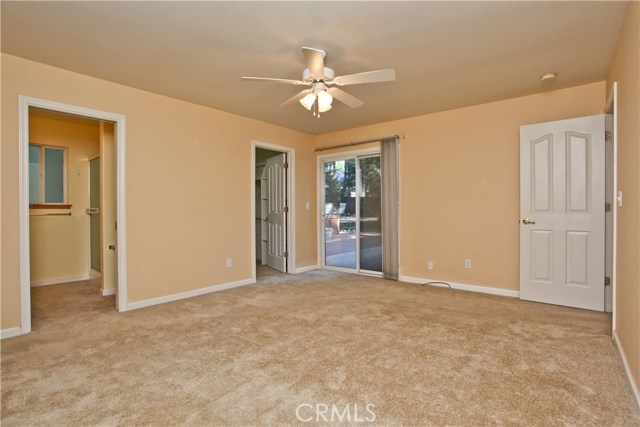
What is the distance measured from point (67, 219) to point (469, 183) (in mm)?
5952

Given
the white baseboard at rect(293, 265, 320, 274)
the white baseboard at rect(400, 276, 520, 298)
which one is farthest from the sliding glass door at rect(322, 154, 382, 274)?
the white baseboard at rect(400, 276, 520, 298)

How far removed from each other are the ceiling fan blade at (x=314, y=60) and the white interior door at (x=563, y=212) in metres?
2.69

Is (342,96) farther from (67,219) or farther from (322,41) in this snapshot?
(67,219)

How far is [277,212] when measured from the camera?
592 centimetres

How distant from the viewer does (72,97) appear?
127 inches

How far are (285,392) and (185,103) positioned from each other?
11.8 ft

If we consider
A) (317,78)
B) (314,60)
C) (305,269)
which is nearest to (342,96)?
(317,78)

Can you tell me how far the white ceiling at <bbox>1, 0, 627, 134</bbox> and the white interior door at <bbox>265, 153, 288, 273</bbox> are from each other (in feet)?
7.01

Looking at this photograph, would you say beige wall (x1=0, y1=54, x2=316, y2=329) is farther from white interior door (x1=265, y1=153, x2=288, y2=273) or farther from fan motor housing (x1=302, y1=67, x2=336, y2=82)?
fan motor housing (x1=302, y1=67, x2=336, y2=82)

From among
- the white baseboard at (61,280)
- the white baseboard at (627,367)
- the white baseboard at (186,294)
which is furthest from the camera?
the white baseboard at (61,280)

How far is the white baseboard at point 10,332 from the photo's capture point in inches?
111

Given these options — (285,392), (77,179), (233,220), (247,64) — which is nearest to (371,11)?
(247,64)

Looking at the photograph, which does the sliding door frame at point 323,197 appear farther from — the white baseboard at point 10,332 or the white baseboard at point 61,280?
the white baseboard at point 10,332

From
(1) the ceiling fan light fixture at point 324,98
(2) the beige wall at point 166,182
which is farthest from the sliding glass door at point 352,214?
(1) the ceiling fan light fixture at point 324,98
